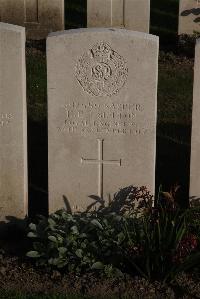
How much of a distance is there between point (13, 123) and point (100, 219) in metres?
1.17

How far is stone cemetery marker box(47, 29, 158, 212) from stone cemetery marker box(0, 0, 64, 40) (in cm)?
723

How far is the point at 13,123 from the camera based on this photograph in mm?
6488

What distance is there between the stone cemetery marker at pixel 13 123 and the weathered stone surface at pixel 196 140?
60.4 inches

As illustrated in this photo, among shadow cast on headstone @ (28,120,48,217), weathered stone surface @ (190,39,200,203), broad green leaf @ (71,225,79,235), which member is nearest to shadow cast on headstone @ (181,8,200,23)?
shadow cast on headstone @ (28,120,48,217)

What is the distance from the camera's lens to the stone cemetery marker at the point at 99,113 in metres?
6.28

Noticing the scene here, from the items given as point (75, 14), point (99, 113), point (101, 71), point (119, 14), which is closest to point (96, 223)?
point (99, 113)

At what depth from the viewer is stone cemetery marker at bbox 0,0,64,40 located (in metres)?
13.4

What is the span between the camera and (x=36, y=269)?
6.06 metres

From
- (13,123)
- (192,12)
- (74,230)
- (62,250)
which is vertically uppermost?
(192,12)

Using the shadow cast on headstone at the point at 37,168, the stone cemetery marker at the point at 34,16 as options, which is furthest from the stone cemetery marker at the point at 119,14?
the shadow cast on headstone at the point at 37,168

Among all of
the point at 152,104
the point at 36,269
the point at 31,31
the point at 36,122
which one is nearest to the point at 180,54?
the point at 31,31

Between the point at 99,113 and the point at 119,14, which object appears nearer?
the point at 99,113

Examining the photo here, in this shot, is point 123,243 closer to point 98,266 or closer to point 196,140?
point 98,266

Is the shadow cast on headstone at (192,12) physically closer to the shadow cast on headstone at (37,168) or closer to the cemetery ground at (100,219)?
the cemetery ground at (100,219)
